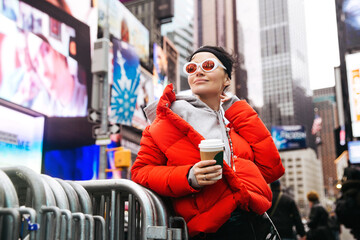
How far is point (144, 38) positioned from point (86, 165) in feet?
32.9

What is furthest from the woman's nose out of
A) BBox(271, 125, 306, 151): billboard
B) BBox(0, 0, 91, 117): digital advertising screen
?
BBox(271, 125, 306, 151): billboard

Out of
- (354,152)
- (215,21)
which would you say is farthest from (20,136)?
(215,21)

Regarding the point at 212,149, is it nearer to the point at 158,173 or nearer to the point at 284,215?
the point at 158,173

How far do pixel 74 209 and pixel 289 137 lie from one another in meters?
58.7

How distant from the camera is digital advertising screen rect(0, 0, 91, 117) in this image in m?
11.3

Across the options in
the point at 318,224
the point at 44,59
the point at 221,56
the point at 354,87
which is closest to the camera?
the point at 221,56

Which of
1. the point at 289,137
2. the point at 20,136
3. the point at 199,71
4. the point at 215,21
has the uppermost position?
the point at 215,21

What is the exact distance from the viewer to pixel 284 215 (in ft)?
23.0

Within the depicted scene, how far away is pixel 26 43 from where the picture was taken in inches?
476

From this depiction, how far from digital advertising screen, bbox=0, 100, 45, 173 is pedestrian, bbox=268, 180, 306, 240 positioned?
6.39m

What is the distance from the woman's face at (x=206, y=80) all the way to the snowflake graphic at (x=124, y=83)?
45.1 ft

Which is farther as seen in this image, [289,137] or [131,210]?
[289,137]

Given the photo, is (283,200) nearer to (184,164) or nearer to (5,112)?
(184,164)

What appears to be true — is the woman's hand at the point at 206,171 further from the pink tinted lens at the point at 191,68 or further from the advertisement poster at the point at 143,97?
the advertisement poster at the point at 143,97
